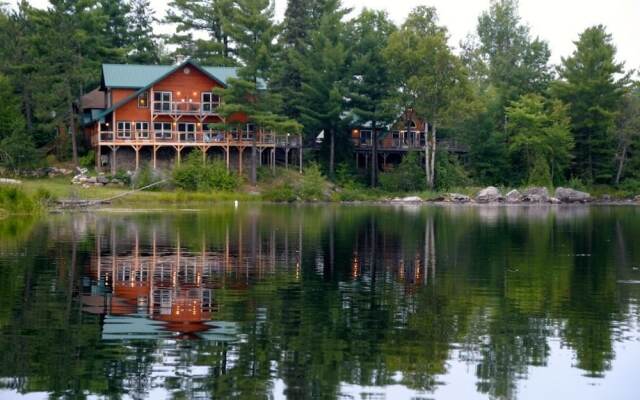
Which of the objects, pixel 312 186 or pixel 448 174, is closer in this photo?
pixel 312 186

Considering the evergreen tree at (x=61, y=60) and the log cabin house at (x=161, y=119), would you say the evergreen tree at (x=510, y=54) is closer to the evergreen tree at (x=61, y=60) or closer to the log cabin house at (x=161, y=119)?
the log cabin house at (x=161, y=119)

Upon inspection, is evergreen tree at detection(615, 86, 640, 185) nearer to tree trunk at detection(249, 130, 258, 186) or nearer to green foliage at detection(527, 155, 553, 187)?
green foliage at detection(527, 155, 553, 187)

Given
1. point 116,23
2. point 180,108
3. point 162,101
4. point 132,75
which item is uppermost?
point 116,23

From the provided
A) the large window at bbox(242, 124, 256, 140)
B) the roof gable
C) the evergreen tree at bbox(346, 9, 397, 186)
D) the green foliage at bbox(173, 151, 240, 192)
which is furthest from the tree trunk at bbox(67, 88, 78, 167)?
the evergreen tree at bbox(346, 9, 397, 186)

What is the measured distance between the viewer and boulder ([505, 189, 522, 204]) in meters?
72.3

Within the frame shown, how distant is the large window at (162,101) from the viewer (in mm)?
67625

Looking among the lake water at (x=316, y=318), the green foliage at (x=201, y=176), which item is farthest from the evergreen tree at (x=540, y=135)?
the lake water at (x=316, y=318)

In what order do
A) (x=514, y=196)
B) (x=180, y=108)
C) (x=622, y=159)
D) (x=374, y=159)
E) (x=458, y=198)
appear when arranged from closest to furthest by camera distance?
(x=180, y=108) < (x=458, y=198) < (x=514, y=196) < (x=374, y=159) < (x=622, y=159)

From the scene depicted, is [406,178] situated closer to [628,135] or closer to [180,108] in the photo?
[180,108]

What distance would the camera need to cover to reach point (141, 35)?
8169cm

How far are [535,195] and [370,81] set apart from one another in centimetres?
1557

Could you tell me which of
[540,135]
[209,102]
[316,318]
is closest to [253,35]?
[209,102]

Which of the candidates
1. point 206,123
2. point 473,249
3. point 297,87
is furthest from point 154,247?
point 297,87

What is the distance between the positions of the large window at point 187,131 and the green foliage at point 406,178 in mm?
15204
